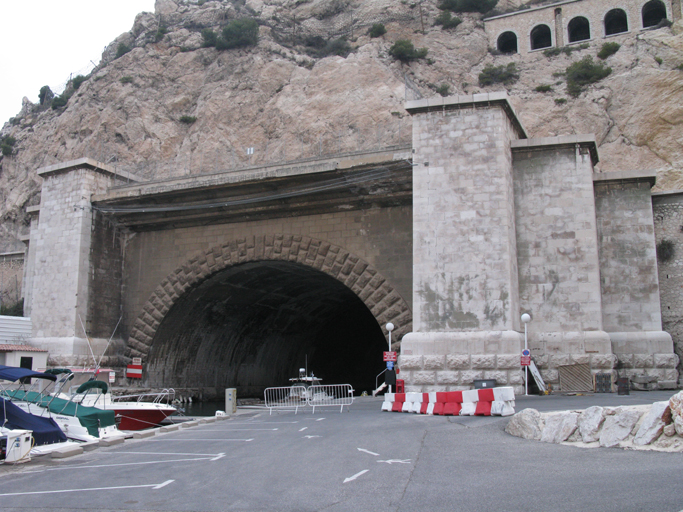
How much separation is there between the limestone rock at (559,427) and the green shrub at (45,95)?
4735 cm

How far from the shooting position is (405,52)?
4116cm

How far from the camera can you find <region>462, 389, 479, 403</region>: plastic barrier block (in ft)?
38.1

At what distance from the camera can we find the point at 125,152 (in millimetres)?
36844

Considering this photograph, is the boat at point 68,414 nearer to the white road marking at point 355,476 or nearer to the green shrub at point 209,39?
the white road marking at point 355,476

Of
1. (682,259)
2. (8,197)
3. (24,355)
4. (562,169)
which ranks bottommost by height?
(24,355)

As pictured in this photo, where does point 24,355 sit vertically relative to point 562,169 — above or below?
below

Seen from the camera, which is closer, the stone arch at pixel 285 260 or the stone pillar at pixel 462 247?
the stone pillar at pixel 462 247

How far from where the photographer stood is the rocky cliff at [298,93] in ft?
109

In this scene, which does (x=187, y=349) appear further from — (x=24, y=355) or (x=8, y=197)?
(x=8, y=197)

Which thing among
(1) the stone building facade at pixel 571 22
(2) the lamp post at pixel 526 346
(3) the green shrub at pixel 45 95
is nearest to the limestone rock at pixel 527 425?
(2) the lamp post at pixel 526 346

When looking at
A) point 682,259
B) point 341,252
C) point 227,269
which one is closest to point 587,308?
point 682,259

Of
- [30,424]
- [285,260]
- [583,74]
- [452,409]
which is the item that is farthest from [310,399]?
[583,74]

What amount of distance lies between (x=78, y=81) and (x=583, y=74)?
3357cm

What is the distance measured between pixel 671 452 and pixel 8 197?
134 feet
